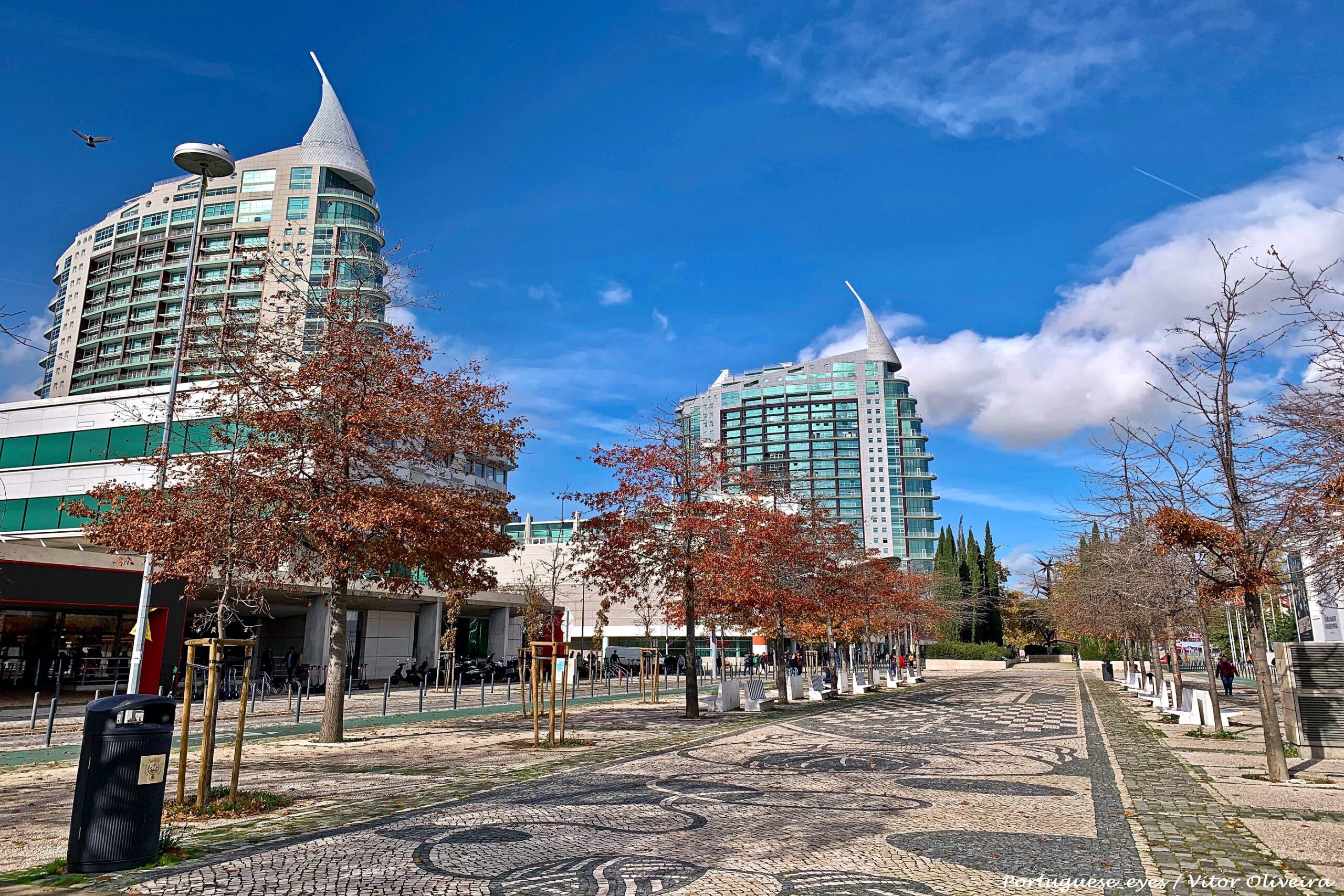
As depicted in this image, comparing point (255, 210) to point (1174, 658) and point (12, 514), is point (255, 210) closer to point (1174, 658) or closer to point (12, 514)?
point (12, 514)

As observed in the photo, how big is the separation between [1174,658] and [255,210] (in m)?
96.3

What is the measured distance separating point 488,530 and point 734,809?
1048 centimetres

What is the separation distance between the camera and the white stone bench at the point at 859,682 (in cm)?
3672

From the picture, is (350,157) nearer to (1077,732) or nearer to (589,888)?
(1077,732)

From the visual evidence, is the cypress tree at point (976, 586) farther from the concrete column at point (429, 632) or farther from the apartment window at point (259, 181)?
the apartment window at point (259, 181)

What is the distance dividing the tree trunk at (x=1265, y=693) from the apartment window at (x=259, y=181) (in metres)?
101

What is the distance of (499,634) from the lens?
52.8 metres

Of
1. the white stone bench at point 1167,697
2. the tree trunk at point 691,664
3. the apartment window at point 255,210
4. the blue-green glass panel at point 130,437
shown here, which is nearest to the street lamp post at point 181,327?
the tree trunk at point 691,664

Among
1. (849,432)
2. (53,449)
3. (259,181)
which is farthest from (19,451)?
(849,432)

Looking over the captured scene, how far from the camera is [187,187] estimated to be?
99938 mm

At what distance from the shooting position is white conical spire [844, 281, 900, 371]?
184m

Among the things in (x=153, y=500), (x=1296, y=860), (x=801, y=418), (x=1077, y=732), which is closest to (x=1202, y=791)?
(x=1296, y=860)

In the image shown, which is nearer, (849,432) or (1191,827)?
(1191,827)

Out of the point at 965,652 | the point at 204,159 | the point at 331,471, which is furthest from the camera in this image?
the point at 965,652
